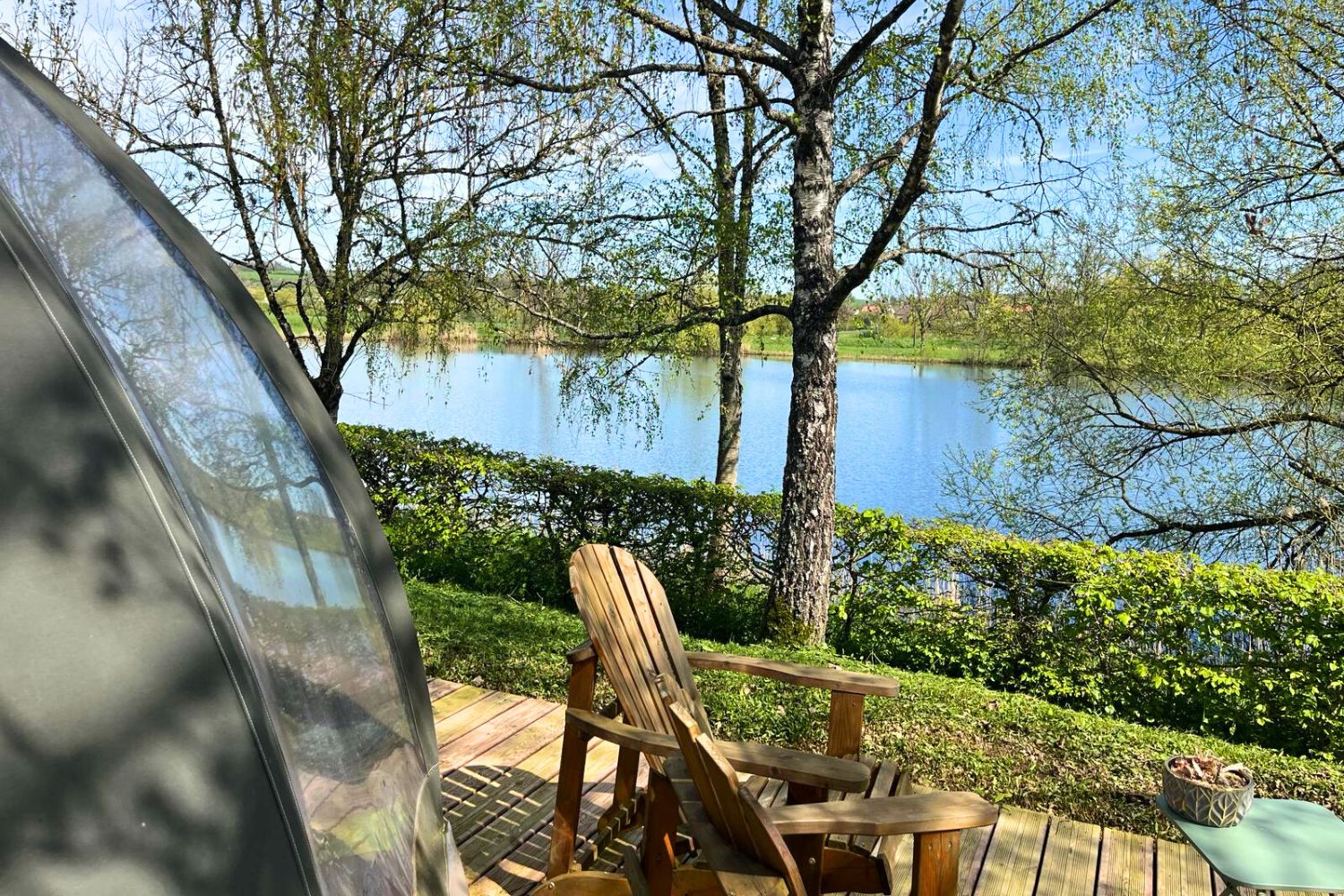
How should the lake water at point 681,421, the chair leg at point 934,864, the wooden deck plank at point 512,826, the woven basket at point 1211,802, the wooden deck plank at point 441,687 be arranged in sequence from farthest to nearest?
the lake water at point 681,421 < the wooden deck plank at point 441,687 < the wooden deck plank at point 512,826 < the woven basket at point 1211,802 < the chair leg at point 934,864

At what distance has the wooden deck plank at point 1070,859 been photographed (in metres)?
2.89

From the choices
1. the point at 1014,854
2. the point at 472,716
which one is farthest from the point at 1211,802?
the point at 472,716

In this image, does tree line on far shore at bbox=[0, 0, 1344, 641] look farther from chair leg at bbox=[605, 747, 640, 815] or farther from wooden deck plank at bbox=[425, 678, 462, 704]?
chair leg at bbox=[605, 747, 640, 815]

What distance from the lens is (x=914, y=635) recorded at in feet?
20.1

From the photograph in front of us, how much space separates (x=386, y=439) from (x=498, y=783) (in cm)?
508

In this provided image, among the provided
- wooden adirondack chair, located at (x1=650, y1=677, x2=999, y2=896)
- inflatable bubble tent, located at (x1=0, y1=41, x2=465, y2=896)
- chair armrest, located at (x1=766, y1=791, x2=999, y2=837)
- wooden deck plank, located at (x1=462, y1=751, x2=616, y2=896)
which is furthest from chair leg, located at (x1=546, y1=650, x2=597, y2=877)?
inflatable bubble tent, located at (x1=0, y1=41, x2=465, y2=896)

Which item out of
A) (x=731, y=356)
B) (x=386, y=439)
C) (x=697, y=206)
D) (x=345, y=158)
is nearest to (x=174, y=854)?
(x=345, y=158)

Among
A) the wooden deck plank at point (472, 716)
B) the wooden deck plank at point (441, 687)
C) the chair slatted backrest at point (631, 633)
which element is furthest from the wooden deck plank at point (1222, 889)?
the wooden deck plank at point (441, 687)

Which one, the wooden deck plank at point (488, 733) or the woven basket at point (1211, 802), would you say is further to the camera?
the wooden deck plank at point (488, 733)

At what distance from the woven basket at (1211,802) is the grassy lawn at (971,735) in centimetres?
87

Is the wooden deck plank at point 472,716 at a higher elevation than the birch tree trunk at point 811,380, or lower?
lower

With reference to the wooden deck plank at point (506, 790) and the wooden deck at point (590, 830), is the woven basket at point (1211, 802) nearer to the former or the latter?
the wooden deck at point (590, 830)

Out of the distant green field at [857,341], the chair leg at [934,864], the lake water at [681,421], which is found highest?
the distant green field at [857,341]

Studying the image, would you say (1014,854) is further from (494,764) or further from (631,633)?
(494,764)
